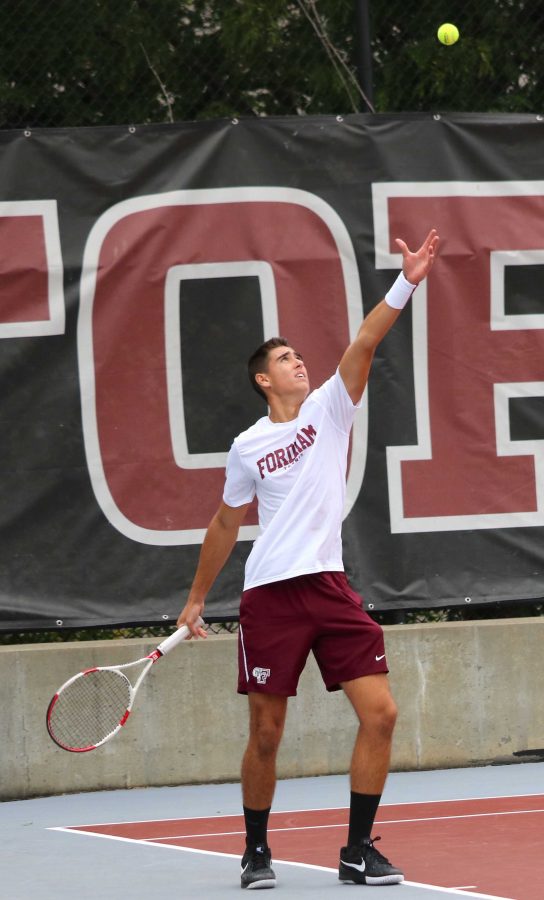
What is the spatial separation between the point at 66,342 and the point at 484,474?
7.17 ft

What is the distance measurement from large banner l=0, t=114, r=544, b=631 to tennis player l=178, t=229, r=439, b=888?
239 cm

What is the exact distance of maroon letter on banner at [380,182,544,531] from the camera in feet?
26.6

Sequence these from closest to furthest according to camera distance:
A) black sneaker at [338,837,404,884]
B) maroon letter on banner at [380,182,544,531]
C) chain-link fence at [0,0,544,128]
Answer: black sneaker at [338,837,404,884], maroon letter on banner at [380,182,544,531], chain-link fence at [0,0,544,128]

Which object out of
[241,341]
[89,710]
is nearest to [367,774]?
[89,710]

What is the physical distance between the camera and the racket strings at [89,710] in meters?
7.12

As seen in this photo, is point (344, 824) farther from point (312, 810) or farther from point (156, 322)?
point (156, 322)

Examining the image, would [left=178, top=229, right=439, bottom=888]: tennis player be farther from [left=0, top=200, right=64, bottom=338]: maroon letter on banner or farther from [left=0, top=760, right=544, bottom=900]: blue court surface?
[left=0, top=200, right=64, bottom=338]: maroon letter on banner

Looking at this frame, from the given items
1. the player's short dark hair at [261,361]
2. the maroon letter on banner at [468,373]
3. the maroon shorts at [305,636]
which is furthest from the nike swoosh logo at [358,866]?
the maroon letter on banner at [468,373]

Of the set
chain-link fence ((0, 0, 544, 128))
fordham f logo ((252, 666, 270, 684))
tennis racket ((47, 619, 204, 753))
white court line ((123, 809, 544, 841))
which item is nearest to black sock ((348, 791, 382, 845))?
fordham f logo ((252, 666, 270, 684))

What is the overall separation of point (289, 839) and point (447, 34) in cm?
449

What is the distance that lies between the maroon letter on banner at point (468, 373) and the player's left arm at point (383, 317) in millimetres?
2748

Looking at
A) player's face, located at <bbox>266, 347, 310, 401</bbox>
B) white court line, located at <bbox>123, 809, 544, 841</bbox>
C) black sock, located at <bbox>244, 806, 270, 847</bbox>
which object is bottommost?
white court line, located at <bbox>123, 809, 544, 841</bbox>

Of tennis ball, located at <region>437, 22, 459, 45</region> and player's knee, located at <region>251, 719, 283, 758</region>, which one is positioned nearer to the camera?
player's knee, located at <region>251, 719, 283, 758</region>

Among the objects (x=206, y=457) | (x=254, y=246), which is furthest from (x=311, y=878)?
(x=254, y=246)
